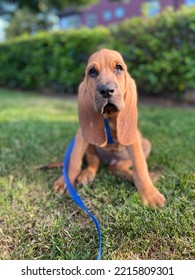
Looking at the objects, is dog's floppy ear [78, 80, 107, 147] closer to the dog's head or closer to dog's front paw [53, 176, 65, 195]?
A: the dog's head

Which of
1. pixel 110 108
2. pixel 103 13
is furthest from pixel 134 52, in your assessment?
pixel 103 13

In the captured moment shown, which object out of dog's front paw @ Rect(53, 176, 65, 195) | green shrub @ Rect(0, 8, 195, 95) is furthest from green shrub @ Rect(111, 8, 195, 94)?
dog's front paw @ Rect(53, 176, 65, 195)

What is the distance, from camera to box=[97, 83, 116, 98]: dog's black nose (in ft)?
7.21

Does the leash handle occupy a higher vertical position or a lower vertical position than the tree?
lower

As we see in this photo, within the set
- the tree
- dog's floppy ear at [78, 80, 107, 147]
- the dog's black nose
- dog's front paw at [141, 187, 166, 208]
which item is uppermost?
the tree

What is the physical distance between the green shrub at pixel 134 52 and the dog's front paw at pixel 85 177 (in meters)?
4.16

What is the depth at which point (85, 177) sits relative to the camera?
290cm

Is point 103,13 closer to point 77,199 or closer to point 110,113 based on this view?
point 110,113

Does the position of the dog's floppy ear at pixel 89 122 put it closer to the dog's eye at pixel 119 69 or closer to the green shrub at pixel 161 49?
the dog's eye at pixel 119 69

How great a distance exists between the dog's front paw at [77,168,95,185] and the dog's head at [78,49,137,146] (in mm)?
504

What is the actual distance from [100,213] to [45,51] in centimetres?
816

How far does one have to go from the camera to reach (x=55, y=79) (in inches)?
377

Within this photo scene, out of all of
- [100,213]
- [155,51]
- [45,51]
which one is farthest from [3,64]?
[100,213]
